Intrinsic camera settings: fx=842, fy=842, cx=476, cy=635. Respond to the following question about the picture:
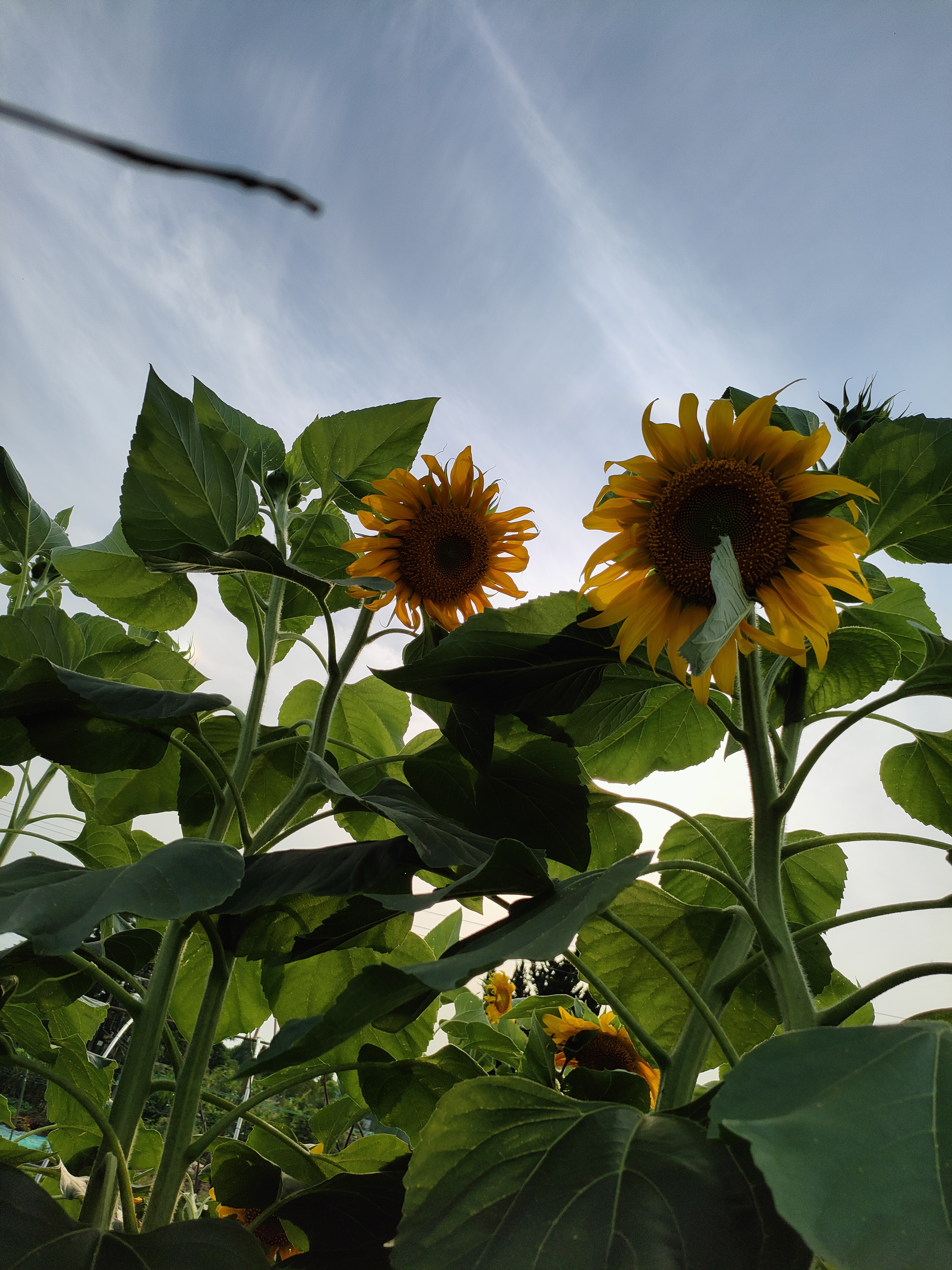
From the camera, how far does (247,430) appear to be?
3.76ft

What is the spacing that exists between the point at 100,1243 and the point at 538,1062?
497mm

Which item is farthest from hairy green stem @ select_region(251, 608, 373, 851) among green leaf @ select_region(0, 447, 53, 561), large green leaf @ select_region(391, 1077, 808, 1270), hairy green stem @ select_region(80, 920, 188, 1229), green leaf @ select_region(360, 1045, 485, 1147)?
green leaf @ select_region(0, 447, 53, 561)

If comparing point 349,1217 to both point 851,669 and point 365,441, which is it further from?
point 365,441

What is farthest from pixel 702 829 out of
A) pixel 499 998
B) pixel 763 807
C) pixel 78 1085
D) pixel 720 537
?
pixel 499 998

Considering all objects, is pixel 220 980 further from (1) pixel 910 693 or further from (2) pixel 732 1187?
(1) pixel 910 693

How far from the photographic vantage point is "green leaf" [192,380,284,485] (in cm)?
104

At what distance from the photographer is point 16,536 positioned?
1207 mm

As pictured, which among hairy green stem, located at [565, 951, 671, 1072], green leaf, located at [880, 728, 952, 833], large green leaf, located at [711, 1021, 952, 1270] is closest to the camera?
large green leaf, located at [711, 1021, 952, 1270]

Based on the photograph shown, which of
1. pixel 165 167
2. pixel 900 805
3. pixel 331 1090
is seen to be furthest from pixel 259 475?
pixel 331 1090

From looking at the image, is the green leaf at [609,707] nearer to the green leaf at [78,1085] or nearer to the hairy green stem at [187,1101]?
the hairy green stem at [187,1101]

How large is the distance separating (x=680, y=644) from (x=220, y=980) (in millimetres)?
479

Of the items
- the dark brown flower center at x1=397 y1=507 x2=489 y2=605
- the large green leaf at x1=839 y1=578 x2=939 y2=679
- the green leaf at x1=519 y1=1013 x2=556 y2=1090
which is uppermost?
the dark brown flower center at x1=397 y1=507 x2=489 y2=605

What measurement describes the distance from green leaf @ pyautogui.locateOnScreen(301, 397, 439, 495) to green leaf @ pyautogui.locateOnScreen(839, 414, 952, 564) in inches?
19.4

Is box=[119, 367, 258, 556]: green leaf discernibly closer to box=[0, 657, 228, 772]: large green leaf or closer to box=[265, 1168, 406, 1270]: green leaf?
box=[0, 657, 228, 772]: large green leaf
